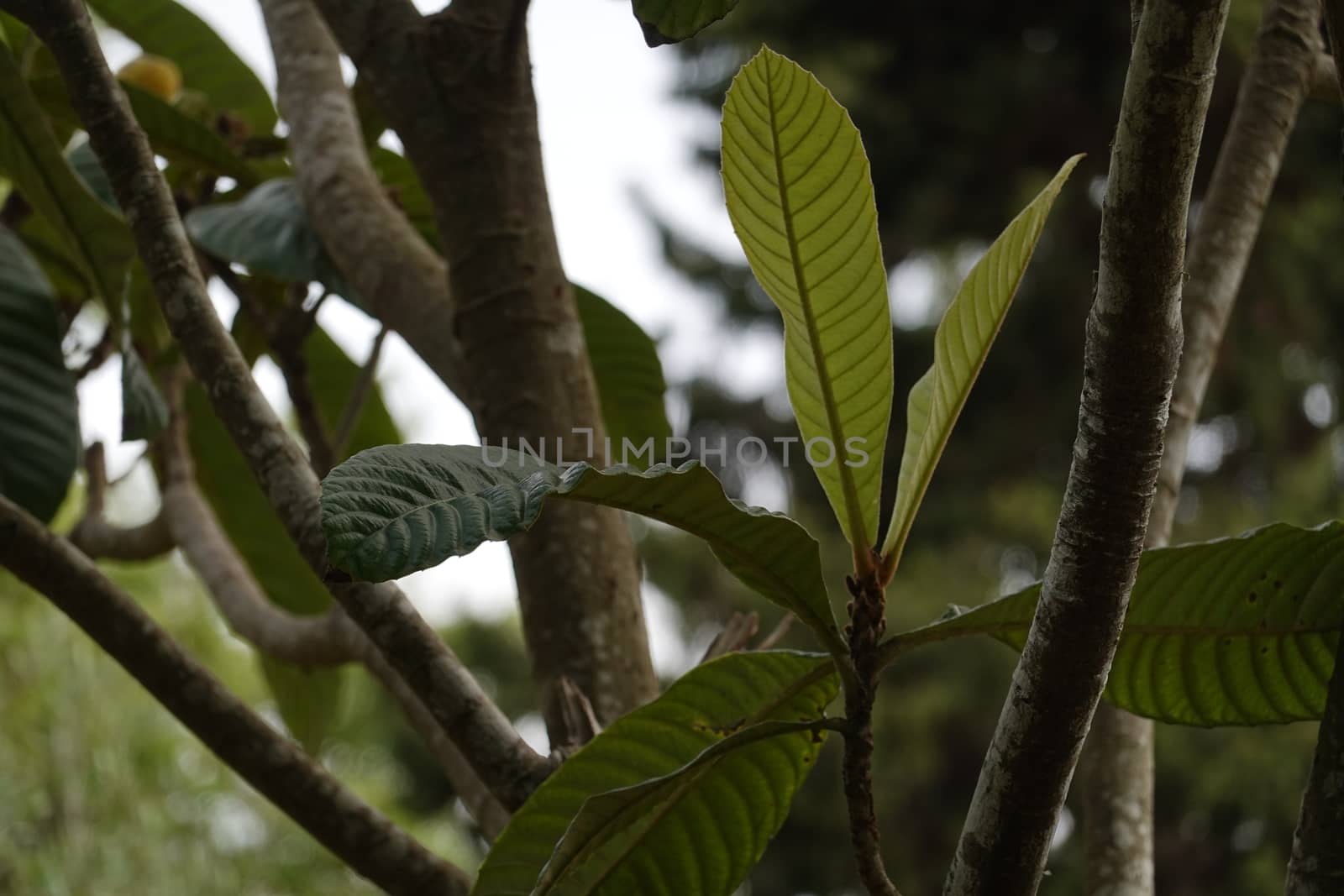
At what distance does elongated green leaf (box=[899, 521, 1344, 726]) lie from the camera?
47 cm

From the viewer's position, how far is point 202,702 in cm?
59

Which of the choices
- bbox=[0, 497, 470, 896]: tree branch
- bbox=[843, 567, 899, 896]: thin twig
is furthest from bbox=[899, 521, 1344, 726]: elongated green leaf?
bbox=[0, 497, 470, 896]: tree branch

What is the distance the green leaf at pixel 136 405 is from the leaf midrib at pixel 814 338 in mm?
377

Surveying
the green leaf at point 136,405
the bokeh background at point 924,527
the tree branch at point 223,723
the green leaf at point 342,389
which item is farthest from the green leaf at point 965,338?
the bokeh background at point 924,527

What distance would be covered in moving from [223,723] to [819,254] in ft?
1.15

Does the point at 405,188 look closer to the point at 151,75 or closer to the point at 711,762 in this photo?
the point at 151,75

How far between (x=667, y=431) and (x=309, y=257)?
0.30 meters

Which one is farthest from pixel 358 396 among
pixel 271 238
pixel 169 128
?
pixel 169 128

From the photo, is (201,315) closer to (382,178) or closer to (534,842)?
(534,842)

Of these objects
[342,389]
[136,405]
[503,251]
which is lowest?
[136,405]

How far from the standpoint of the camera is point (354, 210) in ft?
2.67

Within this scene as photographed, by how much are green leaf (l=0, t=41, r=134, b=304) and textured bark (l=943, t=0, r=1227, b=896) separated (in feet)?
1.83

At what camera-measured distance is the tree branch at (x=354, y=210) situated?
766 millimetres

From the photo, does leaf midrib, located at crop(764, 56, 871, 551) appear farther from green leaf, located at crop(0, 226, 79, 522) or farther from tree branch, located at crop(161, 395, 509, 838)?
green leaf, located at crop(0, 226, 79, 522)
